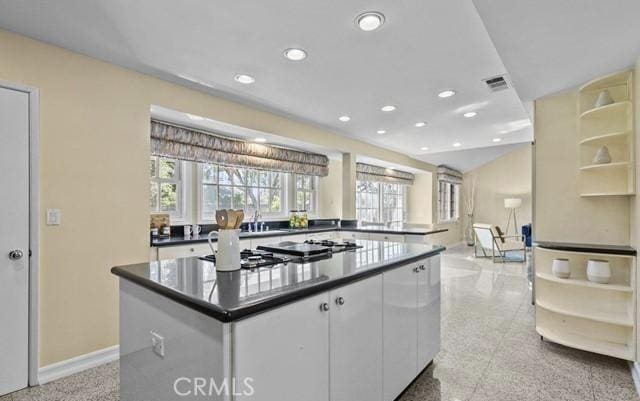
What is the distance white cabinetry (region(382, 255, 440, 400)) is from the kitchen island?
0.01 meters

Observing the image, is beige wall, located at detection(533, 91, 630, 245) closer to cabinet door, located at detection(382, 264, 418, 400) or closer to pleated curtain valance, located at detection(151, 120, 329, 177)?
cabinet door, located at detection(382, 264, 418, 400)

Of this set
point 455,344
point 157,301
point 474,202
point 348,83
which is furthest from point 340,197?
→ point 474,202

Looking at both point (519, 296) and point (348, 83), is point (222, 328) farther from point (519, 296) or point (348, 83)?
point (519, 296)

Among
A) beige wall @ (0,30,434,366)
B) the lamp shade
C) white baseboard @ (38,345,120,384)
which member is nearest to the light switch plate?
beige wall @ (0,30,434,366)

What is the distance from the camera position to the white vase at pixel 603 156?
249cm

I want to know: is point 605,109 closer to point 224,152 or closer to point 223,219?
point 223,219

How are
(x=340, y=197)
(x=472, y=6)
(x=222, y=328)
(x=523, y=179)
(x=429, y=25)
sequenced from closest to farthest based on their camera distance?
1. (x=222, y=328)
2. (x=472, y=6)
3. (x=429, y=25)
4. (x=340, y=197)
5. (x=523, y=179)

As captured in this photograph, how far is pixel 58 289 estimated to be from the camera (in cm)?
223

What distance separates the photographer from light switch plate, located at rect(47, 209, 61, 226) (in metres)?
2.20

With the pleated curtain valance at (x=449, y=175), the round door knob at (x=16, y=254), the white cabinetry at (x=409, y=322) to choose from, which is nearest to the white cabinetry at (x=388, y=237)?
the white cabinetry at (x=409, y=322)

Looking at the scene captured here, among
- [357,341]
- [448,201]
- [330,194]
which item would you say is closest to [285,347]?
[357,341]

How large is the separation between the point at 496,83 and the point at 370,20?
1704 mm

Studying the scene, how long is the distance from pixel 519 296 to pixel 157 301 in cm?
433

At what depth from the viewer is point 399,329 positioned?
1.87 metres
